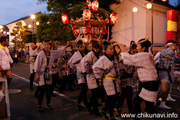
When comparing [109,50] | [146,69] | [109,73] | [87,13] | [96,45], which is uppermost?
[87,13]

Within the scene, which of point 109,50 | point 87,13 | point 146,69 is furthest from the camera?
A: point 87,13

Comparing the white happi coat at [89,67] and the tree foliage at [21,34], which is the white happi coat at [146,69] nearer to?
the white happi coat at [89,67]

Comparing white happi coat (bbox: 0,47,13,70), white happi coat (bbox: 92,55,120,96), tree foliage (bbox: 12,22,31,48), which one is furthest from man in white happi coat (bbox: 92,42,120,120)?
tree foliage (bbox: 12,22,31,48)

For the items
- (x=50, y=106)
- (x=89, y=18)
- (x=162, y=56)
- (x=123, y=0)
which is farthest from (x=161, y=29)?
(x=50, y=106)

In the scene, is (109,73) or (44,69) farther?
(44,69)

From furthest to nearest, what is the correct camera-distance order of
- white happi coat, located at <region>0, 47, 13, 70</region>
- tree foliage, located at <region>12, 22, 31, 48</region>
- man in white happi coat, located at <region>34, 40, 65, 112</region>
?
1. tree foliage, located at <region>12, 22, 31, 48</region>
2. white happi coat, located at <region>0, 47, 13, 70</region>
3. man in white happi coat, located at <region>34, 40, 65, 112</region>

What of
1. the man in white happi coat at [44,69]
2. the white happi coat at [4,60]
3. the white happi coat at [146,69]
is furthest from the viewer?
the white happi coat at [4,60]

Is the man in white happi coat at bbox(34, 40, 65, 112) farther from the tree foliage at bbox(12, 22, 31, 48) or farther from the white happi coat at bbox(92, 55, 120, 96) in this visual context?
the tree foliage at bbox(12, 22, 31, 48)

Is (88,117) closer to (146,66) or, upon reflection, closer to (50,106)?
(50,106)

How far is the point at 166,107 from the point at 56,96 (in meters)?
3.82

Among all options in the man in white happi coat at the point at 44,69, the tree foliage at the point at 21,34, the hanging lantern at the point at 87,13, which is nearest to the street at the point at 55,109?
the man in white happi coat at the point at 44,69

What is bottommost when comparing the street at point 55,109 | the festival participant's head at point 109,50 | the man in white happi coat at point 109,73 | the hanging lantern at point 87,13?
the street at point 55,109

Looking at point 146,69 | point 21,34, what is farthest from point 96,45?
point 21,34

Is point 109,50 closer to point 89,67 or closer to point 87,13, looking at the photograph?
point 89,67
